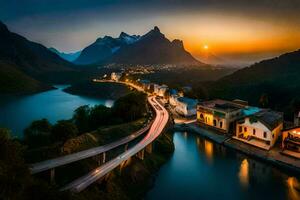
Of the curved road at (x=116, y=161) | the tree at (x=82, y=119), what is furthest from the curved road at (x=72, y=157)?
the tree at (x=82, y=119)

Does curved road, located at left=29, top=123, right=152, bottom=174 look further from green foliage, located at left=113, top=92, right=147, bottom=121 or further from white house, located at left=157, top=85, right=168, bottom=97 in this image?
white house, located at left=157, top=85, right=168, bottom=97

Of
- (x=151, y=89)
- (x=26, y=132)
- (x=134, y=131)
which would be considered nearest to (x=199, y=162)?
(x=134, y=131)

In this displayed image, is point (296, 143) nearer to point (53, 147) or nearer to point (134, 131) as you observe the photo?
point (134, 131)

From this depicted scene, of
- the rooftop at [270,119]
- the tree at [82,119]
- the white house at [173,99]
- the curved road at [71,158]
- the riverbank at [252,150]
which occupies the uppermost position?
the white house at [173,99]

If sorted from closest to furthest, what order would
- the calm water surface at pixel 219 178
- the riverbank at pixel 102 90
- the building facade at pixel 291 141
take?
1. the calm water surface at pixel 219 178
2. the building facade at pixel 291 141
3. the riverbank at pixel 102 90

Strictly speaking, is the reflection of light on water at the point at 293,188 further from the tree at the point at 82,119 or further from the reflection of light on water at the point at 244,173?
the tree at the point at 82,119

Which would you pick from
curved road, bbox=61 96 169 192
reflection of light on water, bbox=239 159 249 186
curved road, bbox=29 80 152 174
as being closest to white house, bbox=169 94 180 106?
curved road, bbox=61 96 169 192
